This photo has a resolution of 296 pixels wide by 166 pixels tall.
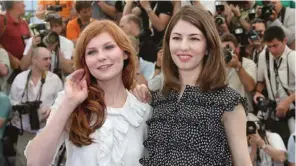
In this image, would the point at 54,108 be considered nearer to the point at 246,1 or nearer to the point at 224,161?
the point at 224,161

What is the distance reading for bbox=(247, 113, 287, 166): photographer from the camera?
4914 millimetres

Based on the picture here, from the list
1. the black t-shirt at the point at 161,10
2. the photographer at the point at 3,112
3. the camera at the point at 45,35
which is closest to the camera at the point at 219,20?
the black t-shirt at the point at 161,10

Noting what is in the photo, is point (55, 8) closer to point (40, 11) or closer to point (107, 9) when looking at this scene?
point (40, 11)

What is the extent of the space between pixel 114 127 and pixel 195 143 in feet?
1.39

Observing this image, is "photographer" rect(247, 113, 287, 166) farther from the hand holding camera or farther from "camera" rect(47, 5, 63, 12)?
"camera" rect(47, 5, 63, 12)

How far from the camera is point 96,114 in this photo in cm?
251

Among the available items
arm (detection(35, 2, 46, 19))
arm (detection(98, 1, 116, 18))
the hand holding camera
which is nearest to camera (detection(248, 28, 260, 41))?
the hand holding camera

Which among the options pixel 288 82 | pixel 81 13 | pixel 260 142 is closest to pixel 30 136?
pixel 81 13

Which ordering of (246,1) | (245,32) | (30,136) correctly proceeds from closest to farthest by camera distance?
1. (30,136)
2. (245,32)
3. (246,1)

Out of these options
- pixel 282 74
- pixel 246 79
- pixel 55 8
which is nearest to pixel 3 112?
pixel 55 8

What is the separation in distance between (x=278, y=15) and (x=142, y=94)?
14.5 feet

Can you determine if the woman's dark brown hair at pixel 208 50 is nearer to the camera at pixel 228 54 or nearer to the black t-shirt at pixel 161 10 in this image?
the camera at pixel 228 54

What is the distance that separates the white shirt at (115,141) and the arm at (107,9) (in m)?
4.24

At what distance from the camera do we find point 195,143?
2385 mm
